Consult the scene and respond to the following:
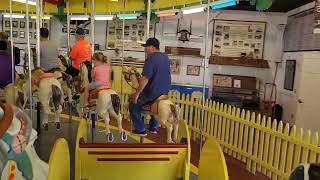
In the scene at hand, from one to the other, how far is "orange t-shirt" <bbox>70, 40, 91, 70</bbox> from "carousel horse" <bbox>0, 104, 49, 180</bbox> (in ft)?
10.6

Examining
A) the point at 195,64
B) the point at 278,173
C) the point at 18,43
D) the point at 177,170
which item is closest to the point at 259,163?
the point at 278,173

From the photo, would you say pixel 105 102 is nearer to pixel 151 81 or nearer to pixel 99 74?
pixel 99 74

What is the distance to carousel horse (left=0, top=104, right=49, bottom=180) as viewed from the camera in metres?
1.62

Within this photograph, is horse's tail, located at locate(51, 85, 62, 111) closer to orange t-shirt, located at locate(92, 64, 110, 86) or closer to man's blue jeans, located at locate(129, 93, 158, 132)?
orange t-shirt, located at locate(92, 64, 110, 86)

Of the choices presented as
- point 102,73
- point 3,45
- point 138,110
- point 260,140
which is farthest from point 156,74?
point 260,140

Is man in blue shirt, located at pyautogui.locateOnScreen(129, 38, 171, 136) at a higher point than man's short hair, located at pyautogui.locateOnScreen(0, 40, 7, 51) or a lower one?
lower

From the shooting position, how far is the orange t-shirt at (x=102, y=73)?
4.11m

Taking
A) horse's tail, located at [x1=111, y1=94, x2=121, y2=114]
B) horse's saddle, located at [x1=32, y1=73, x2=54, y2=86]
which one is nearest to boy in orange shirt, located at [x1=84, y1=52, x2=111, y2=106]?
horse's tail, located at [x1=111, y1=94, x2=121, y2=114]

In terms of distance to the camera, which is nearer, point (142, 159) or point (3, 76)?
point (142, 159)

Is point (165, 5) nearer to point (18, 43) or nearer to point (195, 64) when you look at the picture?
point (195, 64)

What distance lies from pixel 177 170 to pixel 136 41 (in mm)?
8619

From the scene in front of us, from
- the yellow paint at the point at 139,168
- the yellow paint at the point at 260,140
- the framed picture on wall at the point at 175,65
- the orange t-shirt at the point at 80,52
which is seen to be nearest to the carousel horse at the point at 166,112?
the yellow paint at the point at 139,168

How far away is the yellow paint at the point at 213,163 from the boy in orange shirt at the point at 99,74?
1.71 metres

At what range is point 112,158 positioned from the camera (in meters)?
3.03
